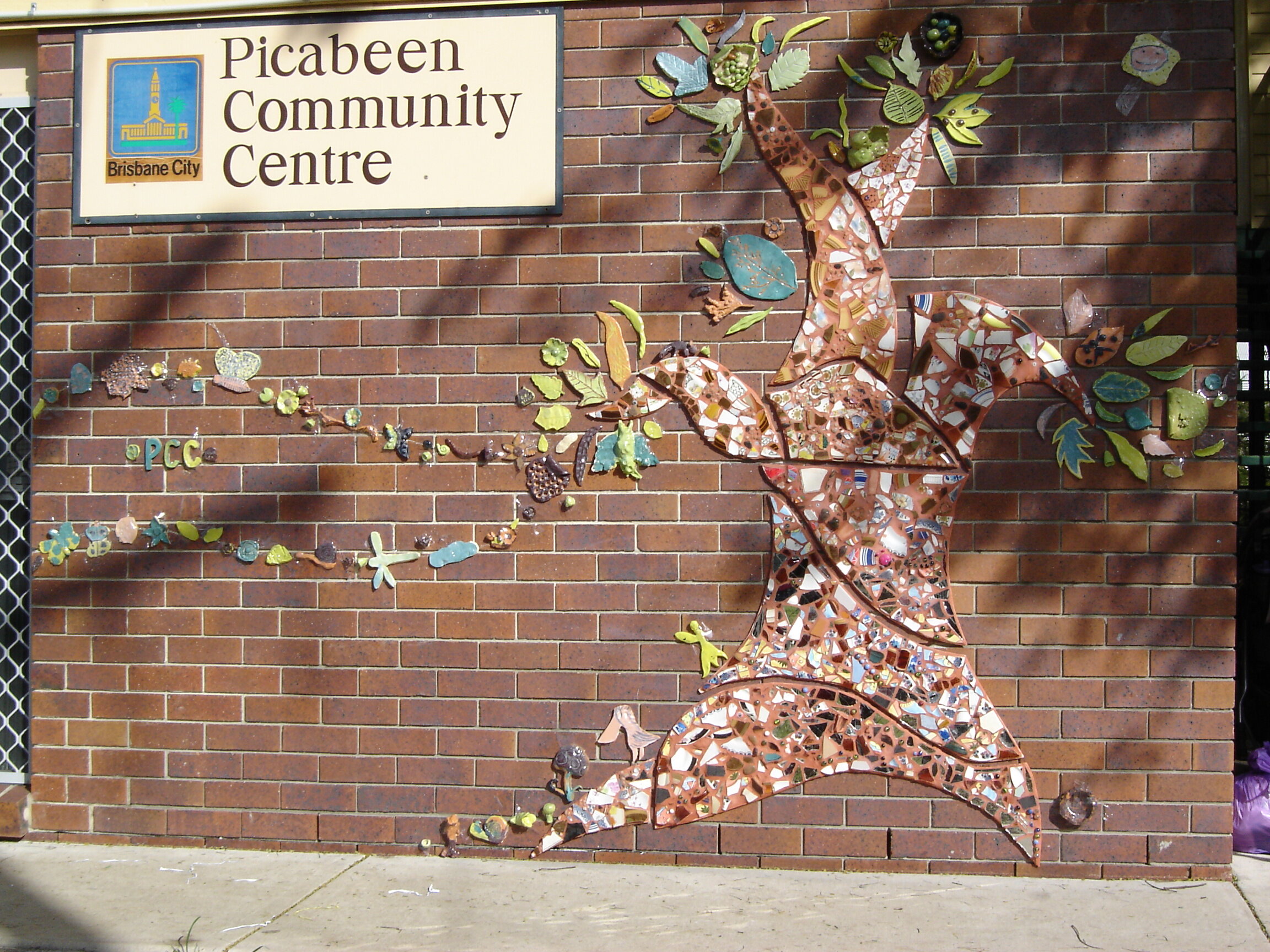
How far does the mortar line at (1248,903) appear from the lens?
318 cm

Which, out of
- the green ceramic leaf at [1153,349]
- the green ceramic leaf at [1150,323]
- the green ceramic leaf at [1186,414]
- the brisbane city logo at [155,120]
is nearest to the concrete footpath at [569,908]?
the green ceramic leaf at [1186,414]

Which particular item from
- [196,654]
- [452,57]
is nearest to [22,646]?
[196,654]

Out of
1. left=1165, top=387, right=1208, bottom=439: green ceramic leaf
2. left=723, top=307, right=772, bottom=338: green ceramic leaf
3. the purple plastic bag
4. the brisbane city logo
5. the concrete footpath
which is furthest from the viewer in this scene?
the brisbane city logo

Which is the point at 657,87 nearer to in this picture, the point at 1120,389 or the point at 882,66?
the point at 882,66

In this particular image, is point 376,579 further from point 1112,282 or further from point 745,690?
point 1112,282

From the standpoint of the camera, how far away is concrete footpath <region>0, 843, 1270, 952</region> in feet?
10.2

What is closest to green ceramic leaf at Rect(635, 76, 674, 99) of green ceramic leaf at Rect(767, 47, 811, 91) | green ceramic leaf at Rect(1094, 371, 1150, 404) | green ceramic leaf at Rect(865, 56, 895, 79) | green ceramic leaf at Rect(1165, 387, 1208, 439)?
green ceramic leaf at Rect(767, 47, 811, 91)

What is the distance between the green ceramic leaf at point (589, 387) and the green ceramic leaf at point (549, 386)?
0.15ft

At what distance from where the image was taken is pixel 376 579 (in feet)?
12.6

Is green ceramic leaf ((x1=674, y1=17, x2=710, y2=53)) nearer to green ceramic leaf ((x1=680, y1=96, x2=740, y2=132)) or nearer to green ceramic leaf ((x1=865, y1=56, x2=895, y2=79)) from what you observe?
green ceramic leaf ((x1=680, y1=96, x2=740, y2=132))

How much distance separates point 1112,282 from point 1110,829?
2.01 metres

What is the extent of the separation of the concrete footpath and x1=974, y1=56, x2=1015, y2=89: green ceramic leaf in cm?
293

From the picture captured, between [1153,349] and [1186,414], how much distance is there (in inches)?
10.4

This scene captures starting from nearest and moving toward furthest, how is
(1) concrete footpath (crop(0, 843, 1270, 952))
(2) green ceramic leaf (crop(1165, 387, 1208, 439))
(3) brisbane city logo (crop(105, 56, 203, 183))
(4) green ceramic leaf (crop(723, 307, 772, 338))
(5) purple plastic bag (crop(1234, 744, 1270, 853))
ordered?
(1) concrete footpath (crop(0, 843, 1270, 952)), (2) green ceramic leaf (crop(1165, 387, 1208, 439)), (4) green ceramic leaf (crop(723, 307, 772, 338)), (5) purple plastic bag (crop(1234, 744, 1270, 853)), (3) brisbane city logo (crop(105, 56, 203, 183))
